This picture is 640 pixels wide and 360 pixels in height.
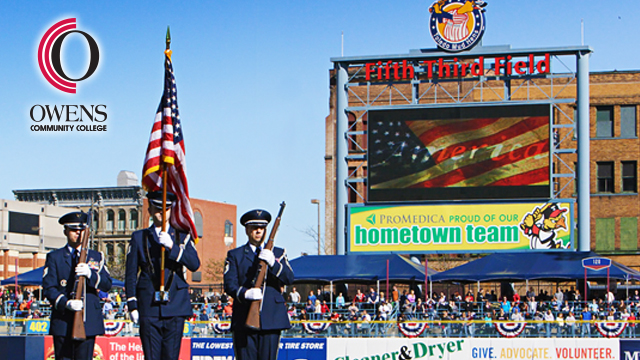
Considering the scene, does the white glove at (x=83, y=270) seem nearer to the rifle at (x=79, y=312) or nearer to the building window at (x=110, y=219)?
the rifle at (x=79, y=312)

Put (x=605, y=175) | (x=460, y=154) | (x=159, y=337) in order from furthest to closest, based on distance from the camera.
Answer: (x=605, y=175) < (x=460, y=154) < (x=159, y=337)

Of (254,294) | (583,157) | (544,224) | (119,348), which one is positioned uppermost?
(583,157)

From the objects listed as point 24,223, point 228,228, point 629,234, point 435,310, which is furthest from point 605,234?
point 228,228

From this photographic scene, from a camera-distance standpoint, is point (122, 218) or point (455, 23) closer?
point (455, 23)

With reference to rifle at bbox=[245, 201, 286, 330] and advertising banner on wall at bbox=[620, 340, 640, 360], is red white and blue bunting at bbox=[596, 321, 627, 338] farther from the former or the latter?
rifle at bbox=[245, 201, 286, 330]

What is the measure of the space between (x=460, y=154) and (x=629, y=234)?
22.7m

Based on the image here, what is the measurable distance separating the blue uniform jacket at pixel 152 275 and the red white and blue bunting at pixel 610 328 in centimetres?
1589

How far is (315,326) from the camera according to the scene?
78.5 ft

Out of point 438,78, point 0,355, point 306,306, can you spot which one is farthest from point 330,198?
point 0,355

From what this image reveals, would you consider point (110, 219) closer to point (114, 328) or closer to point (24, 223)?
point (24, 223)

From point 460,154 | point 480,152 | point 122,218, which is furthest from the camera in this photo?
point 122,218

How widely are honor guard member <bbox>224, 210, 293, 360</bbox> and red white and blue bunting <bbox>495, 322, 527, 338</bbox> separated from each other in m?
14.3

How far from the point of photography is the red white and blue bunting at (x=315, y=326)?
78.2 feet

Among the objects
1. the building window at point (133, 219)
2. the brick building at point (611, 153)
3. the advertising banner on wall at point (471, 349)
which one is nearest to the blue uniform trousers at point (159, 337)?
the advertising banner on wall at point (471, 349)
